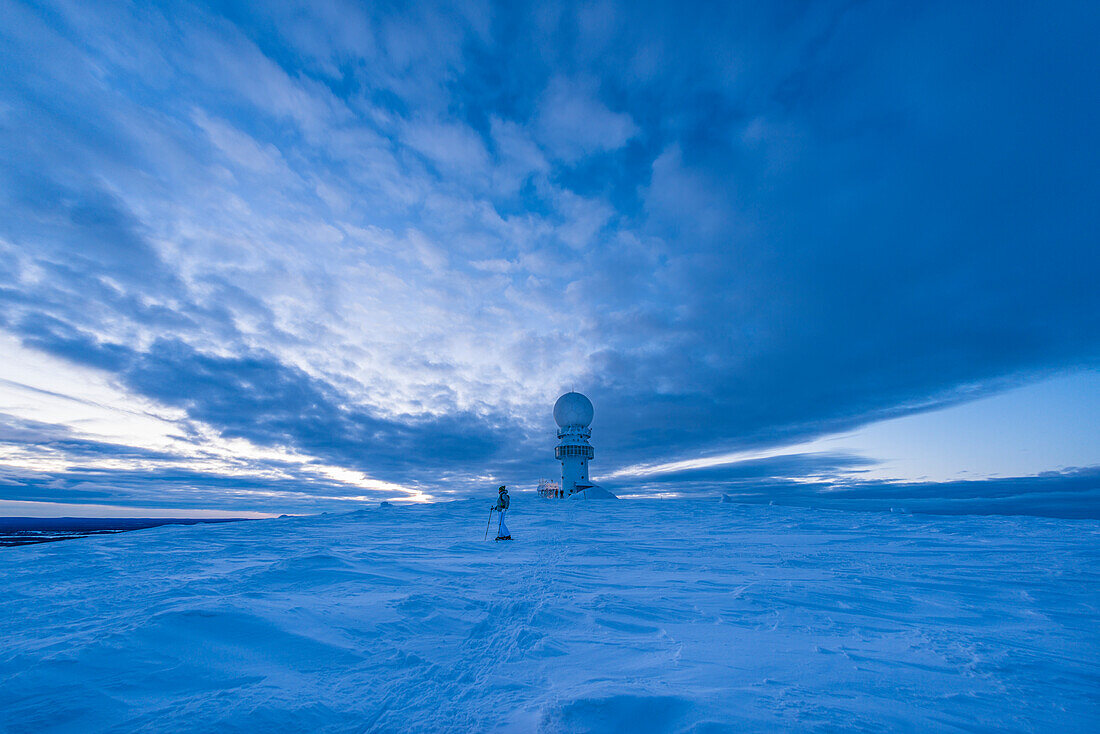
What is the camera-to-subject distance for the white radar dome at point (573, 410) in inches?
1895

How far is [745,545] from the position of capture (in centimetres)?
1311

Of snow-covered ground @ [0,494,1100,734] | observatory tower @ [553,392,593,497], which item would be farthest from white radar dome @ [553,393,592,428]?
snow-covered ground @ [0,494,1100,734]

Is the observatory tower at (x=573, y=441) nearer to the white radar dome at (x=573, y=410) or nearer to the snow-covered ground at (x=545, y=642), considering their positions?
the white radar dome at (x=573, y=410)

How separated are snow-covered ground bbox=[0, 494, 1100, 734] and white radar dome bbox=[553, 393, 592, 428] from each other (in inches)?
1453

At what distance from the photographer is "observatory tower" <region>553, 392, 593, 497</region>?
47.0 metres

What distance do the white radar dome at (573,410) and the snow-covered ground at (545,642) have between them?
121 feet

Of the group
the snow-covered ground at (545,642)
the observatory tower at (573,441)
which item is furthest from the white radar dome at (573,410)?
the snow-covered ground at (545,642)

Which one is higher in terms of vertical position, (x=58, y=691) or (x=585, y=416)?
(x=585, y=416)

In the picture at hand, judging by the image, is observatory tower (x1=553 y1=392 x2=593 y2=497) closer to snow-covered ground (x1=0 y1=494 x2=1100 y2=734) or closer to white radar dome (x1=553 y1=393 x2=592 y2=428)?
white radar dome (x1=553 y1=393 x2=592 y2=428)

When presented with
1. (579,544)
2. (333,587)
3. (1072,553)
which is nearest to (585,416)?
(579,544)

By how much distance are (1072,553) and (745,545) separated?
25.7ft

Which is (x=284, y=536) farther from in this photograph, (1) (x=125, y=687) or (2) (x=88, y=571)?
(1) (x=125, y=687)

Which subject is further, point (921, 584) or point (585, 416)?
point (585, 416)

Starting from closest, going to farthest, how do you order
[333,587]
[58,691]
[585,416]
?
1. [58,691]
2. [333,587]
3. [585,416]
